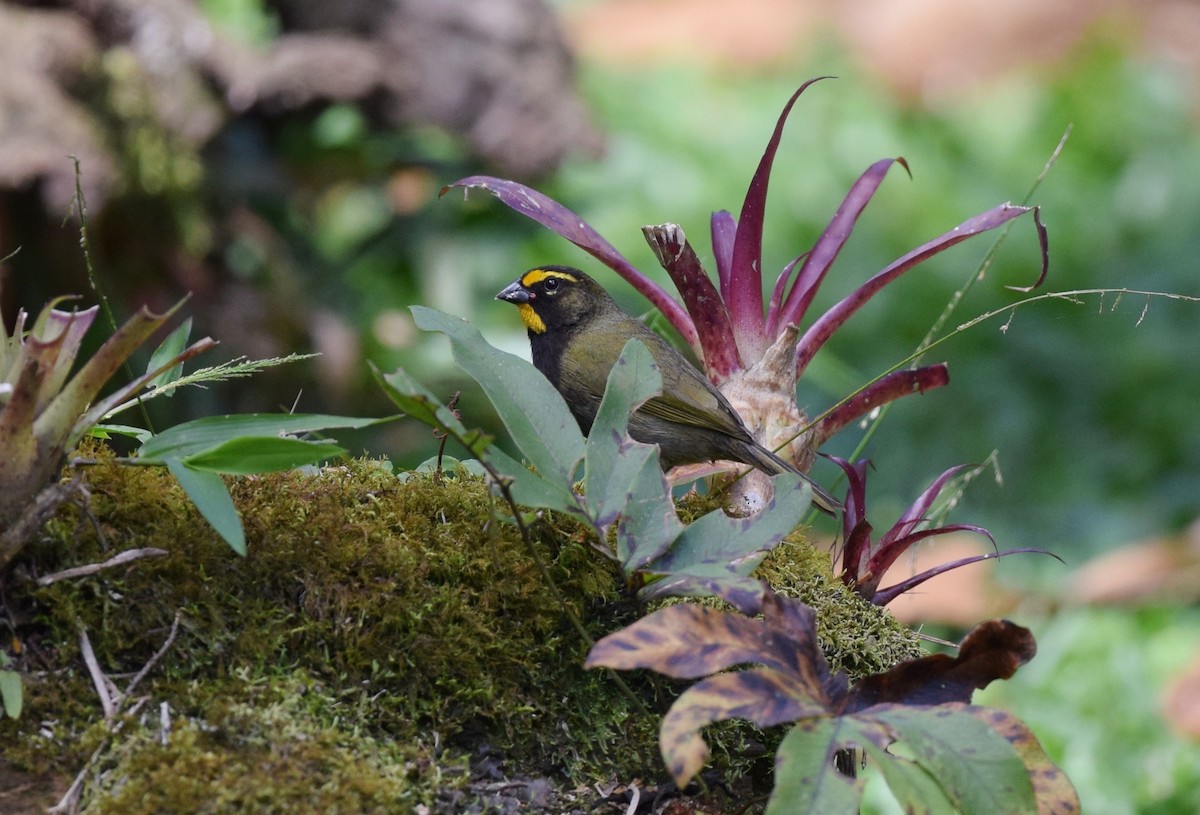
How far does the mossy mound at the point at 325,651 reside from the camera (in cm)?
176

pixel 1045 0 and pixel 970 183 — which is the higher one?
pixel 1045 0

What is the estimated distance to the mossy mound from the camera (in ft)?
5.77

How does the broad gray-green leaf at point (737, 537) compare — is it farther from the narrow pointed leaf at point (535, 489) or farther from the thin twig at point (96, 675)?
the thin twig at point (96, 675)

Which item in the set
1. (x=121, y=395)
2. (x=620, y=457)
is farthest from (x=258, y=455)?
(x=620, y=457)

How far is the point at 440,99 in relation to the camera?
26.2 ft

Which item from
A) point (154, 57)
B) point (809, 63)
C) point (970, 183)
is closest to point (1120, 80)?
point (970, 183)

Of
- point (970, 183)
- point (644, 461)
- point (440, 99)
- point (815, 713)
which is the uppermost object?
point (644, 461)

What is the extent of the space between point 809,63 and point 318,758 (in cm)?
A: 1160

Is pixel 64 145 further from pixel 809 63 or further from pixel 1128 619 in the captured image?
pixel 809 63

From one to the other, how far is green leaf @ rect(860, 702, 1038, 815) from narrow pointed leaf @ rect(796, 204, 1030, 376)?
3.72 feet

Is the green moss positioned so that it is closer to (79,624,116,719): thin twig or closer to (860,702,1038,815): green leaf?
(79,624,116,719): thin twig

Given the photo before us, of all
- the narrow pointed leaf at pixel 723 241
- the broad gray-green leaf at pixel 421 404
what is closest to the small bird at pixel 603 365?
the narrow pointed leaf at pixel 723 241

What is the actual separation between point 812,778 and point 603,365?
7.60 feet

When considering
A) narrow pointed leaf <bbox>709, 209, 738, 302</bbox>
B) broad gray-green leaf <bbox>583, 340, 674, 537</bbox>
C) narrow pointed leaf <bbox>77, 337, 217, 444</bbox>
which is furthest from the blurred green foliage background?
narrow pointed leaf <bbox>77, 337, 217, 444</bbox>
